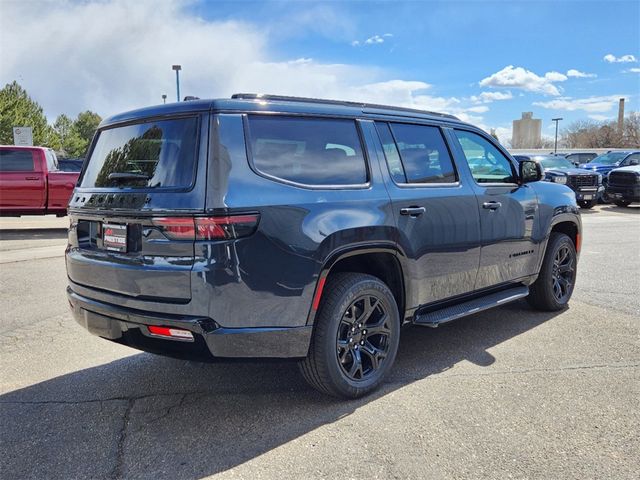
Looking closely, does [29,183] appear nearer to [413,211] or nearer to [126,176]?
[126,176]

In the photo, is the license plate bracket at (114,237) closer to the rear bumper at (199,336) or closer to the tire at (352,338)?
the rear bumper at (199,336)

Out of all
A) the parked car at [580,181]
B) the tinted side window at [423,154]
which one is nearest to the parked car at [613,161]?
the parked car at [580,181]

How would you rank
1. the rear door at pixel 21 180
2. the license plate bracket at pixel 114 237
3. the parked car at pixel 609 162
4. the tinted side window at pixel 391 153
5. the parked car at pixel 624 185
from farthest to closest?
the parked car at pixel 609 162 → the parked car at pixel 624 185 → the rear door at pixel 21 180 → the tinted side window at pixel 391 153 → the license plate bracket at pixel 114 237

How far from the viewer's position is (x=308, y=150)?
3367 millimetres

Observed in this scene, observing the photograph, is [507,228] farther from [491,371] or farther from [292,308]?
[292,308]

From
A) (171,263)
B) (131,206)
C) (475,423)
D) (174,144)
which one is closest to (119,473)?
(171,263)

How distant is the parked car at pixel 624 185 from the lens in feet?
57.4

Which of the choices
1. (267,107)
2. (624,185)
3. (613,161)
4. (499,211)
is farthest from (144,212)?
(613,161)

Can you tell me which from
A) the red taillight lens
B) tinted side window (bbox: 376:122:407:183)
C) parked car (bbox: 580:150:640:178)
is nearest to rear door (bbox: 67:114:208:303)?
the red taillight lens

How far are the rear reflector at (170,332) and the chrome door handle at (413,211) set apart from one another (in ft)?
5.39

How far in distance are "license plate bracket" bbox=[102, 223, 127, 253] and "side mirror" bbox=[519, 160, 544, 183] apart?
3.58 metres

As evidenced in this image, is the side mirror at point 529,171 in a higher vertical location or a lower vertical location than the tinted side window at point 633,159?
lower

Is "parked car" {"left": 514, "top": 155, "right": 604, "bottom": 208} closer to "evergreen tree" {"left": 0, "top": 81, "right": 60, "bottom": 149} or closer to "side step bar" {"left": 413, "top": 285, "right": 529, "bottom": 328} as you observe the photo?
"side step bar" {"left": 413, "top": 285, "right": 529, "bottom": 328}

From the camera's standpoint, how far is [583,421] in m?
3.22
